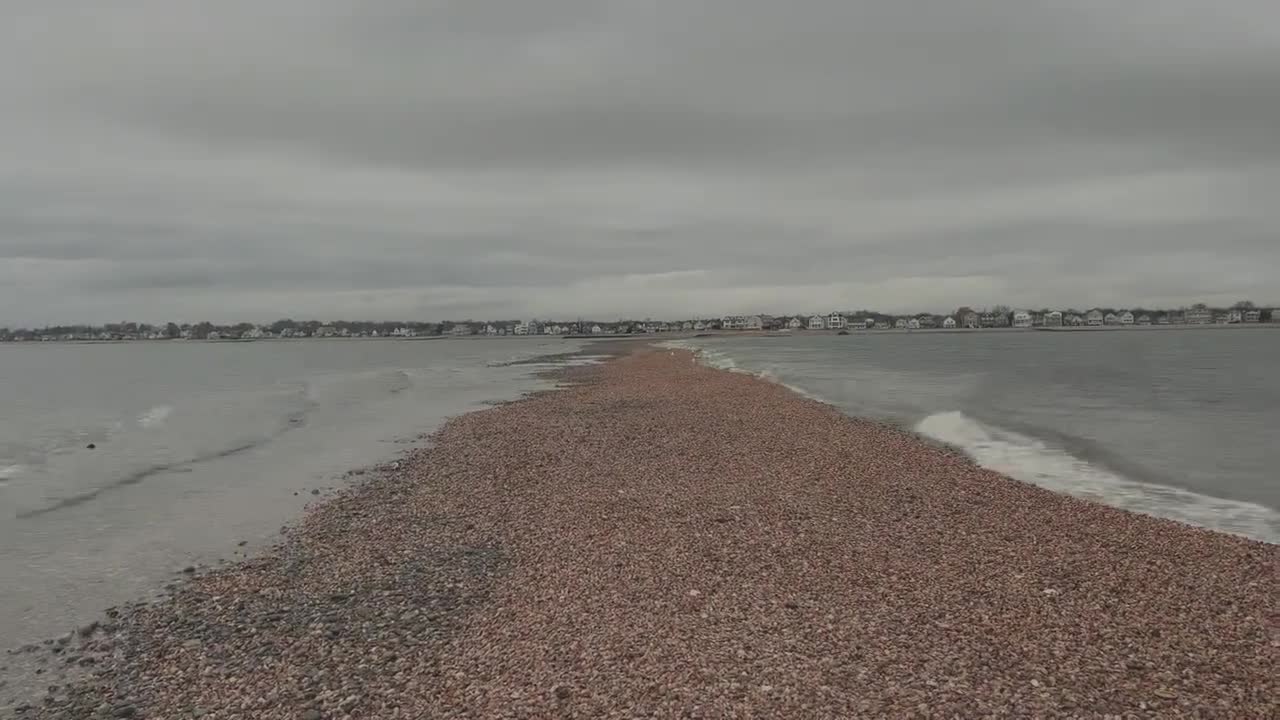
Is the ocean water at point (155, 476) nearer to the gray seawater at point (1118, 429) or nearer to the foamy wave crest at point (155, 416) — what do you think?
the foamy wave crest at point (155, 416)

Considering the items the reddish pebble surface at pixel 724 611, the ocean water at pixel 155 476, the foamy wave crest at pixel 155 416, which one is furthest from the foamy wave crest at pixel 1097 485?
the foamy wave crest at pixel 155 416

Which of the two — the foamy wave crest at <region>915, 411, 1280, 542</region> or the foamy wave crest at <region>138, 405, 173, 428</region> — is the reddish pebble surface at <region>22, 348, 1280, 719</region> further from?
the foamy wave crest at <region>138, 405, 173, 428</region>

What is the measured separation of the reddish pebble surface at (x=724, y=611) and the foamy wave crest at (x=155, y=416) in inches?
858

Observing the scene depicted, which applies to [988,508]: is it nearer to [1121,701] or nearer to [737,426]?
[1121,701]

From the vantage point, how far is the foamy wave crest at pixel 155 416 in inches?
1194

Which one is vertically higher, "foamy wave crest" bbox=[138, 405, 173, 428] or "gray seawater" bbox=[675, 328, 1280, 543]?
"gray seawater" bbox=[675, 328, 1280, 543]

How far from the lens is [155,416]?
109ft

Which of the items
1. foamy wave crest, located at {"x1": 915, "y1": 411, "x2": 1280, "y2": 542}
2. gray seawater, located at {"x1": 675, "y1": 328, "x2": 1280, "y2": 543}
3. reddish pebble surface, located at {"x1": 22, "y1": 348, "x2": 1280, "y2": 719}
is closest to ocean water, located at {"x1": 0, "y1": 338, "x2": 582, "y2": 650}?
reddish pebble surface, located at {"x1": 22, "y1": 348, "x2": 1280, "y2": 719}

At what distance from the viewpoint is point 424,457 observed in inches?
711

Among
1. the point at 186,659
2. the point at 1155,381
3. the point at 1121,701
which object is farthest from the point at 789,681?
the point at 1155,381

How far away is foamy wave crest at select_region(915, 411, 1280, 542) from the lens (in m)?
12.1

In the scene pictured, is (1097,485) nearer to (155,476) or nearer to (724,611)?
(724,611)

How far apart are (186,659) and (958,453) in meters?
15.9

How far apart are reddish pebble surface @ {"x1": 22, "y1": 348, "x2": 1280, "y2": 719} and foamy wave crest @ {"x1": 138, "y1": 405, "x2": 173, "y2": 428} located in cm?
2179
